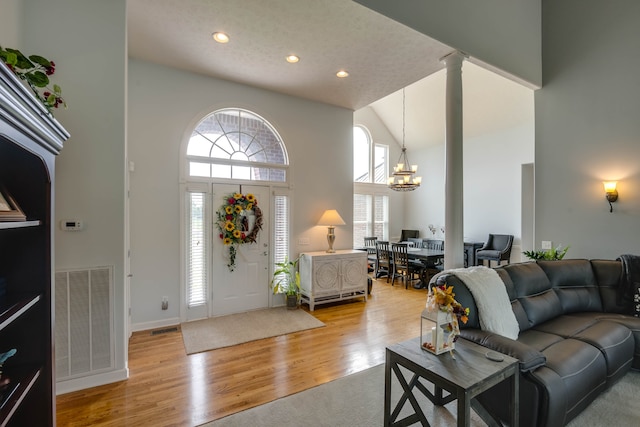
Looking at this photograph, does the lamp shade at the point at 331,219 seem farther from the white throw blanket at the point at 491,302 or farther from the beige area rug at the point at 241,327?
the white throw blanket at the point at 491,302

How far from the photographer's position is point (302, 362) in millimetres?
2947

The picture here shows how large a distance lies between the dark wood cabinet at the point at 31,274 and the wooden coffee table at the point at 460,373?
188 centimetres

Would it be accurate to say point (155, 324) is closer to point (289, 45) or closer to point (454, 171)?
point (289, 45)

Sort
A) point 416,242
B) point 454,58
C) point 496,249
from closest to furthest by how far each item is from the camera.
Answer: point 454,58 < point 496,249 < point 416,242

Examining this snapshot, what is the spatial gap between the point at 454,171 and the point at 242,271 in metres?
3.31

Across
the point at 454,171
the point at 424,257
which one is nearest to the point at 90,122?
the point at 454,171

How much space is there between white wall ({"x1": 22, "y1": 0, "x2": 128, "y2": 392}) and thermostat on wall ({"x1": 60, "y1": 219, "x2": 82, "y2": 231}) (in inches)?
1.3

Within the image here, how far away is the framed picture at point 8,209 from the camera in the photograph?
1169mm

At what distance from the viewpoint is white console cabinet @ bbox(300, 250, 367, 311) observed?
15.0 feet

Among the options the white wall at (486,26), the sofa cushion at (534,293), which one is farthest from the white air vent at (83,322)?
the sofa cushion at (534,293)

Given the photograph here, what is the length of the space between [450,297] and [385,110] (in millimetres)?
7727

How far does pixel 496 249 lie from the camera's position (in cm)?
724

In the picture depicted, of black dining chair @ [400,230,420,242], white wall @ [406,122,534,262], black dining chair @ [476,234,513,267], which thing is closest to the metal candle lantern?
black dining chair @ [476,234,513,267]

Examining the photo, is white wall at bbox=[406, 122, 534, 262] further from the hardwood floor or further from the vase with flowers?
the vase with flowers
